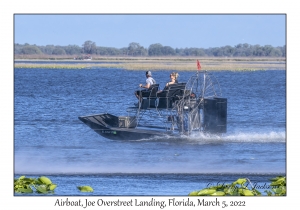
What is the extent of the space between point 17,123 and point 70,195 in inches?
390

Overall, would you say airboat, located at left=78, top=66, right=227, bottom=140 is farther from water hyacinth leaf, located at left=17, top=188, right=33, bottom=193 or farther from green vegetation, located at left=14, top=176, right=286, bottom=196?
water hyacinth leaf, located at left=17, top=188, right=33, bottom=193

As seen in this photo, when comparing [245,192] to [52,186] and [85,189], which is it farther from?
[52,186]

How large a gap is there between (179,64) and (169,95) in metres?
27.4

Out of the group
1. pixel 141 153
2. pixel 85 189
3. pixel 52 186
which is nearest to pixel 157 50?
pixel 141 153

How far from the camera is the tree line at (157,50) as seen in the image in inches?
1703

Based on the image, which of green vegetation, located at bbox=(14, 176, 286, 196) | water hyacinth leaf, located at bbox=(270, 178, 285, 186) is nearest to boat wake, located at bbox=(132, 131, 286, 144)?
green vegetation, located at bbox=(14, 176, 286, 196)

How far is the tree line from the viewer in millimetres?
43250

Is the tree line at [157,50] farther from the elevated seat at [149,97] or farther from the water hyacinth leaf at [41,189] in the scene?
the water hyacinth leaf at [41,189]

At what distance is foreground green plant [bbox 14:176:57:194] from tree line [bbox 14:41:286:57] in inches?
1088

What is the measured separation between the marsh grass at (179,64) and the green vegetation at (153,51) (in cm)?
37

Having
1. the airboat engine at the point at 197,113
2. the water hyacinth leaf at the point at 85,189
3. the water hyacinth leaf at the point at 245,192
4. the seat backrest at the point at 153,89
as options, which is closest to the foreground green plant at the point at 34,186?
the water hyacinth leaf at the point at 85,189

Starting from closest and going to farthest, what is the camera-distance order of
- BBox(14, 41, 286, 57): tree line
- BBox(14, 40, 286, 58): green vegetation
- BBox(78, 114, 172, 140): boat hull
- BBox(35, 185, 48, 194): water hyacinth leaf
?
1. BBox(35, 185, 48, 194): water hyacinth leaf
2. BBox(78, 114, 172, 140): boat hull
3. BBox(14, 41, 286, 57): tree line
4. BBox(14, 40, 286, 58): green vegetation

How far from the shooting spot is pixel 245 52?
51656 millimetres
